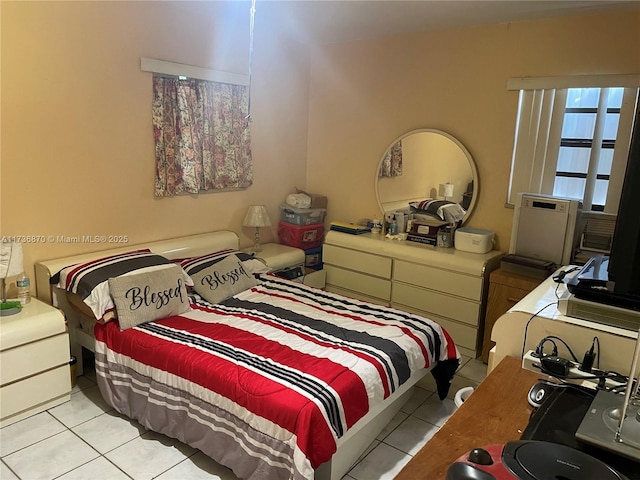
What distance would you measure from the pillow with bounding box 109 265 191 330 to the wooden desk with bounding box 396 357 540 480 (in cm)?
194

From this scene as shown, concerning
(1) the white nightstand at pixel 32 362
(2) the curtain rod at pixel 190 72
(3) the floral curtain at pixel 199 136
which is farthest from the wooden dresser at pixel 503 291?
(1) the white nightstand at pixel 32 362

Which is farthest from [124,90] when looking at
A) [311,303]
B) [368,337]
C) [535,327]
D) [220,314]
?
[535,327]

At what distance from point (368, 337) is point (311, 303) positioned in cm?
62

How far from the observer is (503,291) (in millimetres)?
3295

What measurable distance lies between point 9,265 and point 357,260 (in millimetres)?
2493

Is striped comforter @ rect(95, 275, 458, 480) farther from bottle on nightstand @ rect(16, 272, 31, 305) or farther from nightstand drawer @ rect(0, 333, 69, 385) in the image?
bottle on nightstand @ rect(16, 272, 31, 305)

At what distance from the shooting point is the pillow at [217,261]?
3.26 metres

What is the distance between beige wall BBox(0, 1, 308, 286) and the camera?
273cm

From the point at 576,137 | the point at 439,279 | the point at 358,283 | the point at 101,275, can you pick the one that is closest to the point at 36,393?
the point at 101,275

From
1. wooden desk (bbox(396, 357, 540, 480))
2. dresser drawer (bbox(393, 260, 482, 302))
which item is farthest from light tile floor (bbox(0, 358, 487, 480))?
wooden desk (bbox(396, 357, 540, 480))

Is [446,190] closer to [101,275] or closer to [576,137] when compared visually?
[576,137]

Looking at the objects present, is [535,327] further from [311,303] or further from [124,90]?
[124,90]

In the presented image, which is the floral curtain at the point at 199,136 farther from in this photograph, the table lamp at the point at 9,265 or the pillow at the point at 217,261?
the table lamp at the point at 9,265

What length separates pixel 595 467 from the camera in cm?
94
